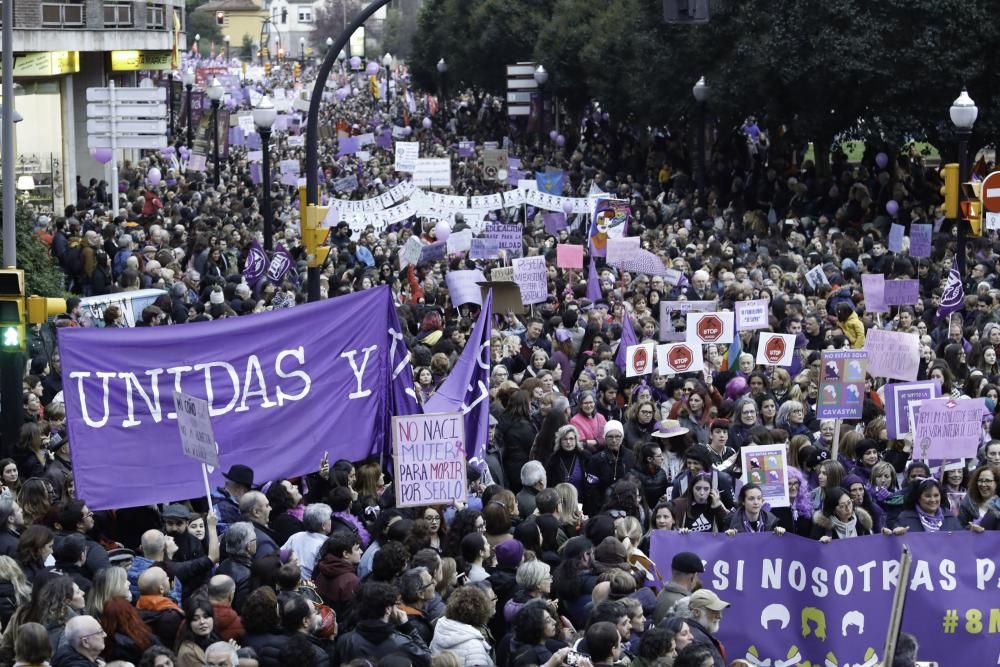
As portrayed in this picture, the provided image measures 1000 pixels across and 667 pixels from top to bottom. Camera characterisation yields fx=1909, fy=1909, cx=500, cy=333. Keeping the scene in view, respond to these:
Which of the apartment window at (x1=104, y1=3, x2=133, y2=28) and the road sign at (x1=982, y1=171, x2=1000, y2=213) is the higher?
the apartment window at (x1=104, y1=3, x2=133, y2=28)

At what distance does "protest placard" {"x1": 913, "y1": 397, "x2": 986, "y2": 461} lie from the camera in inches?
506

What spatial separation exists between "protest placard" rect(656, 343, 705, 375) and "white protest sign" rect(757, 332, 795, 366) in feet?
2.16

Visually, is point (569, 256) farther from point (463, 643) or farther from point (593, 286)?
point (463, 643)

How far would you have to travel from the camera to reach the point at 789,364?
55.8 feet

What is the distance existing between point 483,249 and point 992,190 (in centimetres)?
676

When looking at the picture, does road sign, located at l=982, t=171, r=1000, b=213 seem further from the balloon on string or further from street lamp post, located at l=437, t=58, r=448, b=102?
street lamp post, located at l=437, t=58, r=448, b=102

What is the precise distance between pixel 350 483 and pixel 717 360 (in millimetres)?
6801

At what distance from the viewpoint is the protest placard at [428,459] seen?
11.7m

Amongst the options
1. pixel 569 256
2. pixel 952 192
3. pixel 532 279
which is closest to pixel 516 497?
pixel 532 279

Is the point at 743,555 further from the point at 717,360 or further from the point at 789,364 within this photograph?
the point at 717,360

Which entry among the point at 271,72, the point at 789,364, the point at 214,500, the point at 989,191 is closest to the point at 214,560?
the point at 214,500

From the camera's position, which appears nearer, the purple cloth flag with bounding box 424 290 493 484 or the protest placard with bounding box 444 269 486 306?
the purple cloth flag with bounding box 424 290 493 484

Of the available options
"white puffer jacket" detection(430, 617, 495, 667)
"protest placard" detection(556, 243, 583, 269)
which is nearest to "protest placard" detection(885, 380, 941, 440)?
"white puffer jacket" detection(430, 617, 495, 667)

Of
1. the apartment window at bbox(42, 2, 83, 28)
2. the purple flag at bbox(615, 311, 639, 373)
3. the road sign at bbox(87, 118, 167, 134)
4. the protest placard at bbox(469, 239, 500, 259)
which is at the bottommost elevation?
the purple flag at bbox(615, 311, 639, 373)
